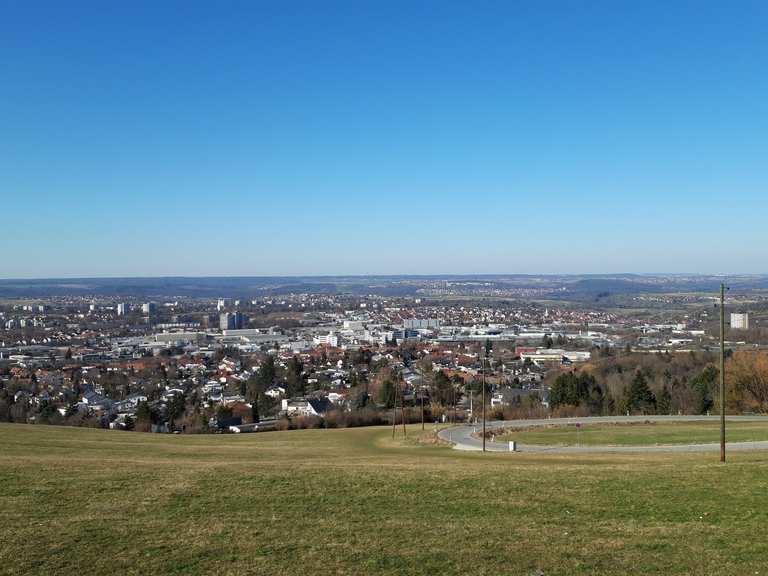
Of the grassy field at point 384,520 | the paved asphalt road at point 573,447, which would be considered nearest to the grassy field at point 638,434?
the paved asphalt road at point 573,447

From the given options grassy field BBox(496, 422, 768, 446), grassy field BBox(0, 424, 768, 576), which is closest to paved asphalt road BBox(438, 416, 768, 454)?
grassy field BBox(496, 422, 768, 446)

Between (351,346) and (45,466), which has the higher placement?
(45,466)

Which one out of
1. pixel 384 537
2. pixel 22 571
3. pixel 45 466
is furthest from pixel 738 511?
pixel 45 466

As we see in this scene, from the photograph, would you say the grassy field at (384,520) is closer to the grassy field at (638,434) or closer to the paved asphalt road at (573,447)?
the paved asphalt road at (573,447)

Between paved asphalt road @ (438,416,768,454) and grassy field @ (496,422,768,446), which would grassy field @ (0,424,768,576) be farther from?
Answer: grassy field @ (496,422,768,446)

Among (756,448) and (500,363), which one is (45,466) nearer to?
(756,448)

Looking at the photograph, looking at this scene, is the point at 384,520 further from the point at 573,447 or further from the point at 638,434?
the point at 638,434

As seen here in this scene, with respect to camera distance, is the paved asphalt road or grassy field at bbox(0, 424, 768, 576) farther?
the paved asphalt road

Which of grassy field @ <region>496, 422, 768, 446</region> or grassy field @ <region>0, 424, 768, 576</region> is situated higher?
grassy field @ <region>0, 424, 768, 576</region>
